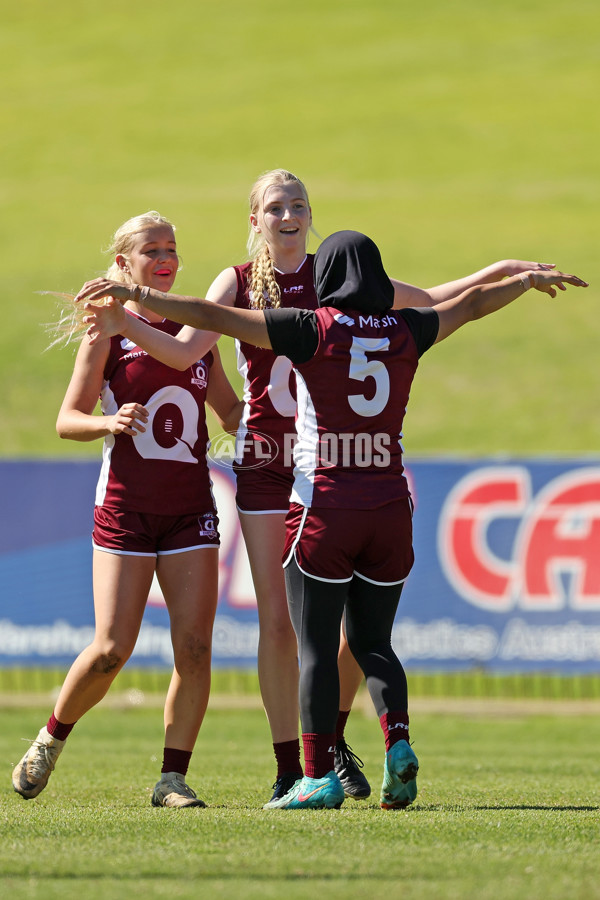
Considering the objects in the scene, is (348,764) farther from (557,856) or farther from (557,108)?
(557,108)

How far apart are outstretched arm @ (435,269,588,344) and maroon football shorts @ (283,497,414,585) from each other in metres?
0.73

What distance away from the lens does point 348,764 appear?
532 centimetres

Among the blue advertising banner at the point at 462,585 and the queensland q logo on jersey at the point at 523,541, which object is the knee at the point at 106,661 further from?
the queensland q logo on jersey at the point at 523,541

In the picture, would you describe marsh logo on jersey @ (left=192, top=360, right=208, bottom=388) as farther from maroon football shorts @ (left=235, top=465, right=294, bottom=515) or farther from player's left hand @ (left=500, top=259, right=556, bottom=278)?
player's left hand @ (left=500, top=259, right=556, bottom=278)

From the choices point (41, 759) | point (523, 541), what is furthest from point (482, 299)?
point (523, 541)

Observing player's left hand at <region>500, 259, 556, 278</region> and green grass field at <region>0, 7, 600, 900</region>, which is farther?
player's left hand at <region>500, 259, 556, 278</region>

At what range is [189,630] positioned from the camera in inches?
202

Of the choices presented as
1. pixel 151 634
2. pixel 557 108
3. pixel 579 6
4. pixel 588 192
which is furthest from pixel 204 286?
pixel 579 6

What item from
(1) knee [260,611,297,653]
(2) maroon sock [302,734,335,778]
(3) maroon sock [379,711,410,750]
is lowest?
(2) maroon sock [302,734,335,778]

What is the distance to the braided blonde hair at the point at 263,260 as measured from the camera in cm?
511

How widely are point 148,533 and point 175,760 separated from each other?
0.94 m

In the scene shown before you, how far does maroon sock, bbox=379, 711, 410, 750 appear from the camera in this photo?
4.55m

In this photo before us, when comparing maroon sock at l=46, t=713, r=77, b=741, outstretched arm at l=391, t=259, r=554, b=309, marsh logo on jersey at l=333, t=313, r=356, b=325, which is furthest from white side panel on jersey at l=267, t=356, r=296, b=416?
maroon sock at l=46, t=713, r=77, b=741

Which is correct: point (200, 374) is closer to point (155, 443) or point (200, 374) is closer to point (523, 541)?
point (155, 443)
